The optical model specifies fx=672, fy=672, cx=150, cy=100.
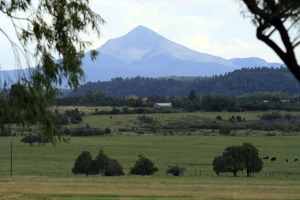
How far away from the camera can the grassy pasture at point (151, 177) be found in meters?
52.2

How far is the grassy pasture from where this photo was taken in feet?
171

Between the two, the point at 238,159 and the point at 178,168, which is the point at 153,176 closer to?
the point at 178,168

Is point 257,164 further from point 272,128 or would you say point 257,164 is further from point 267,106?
point 267,106

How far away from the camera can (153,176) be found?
8044 centimetres

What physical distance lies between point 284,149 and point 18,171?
49.3 m

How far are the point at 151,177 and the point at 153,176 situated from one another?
136 inches

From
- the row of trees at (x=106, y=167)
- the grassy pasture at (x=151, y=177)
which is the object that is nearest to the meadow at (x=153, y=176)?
the grassy pasture at (x=151, y=177)

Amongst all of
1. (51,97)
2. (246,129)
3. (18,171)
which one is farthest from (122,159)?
(51,97)

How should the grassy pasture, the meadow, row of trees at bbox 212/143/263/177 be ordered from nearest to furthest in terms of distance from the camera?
the grassy pasture, the meadow, row of trees at bbox 212/143/263/177

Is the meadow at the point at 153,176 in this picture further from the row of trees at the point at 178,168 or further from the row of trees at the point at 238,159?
the row of trees at the point at 238,159

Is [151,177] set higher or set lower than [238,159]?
lower

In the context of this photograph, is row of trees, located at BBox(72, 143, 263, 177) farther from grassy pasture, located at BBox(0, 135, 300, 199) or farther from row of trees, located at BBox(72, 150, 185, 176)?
grassy pasture, located at BBox(0, 135, 300, 199)

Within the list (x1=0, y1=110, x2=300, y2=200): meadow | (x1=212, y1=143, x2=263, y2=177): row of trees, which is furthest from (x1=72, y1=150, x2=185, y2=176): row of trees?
(x1=212, y1=143, x2=263, y2=177): row of trees

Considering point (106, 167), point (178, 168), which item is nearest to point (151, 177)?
point (178, 168)
